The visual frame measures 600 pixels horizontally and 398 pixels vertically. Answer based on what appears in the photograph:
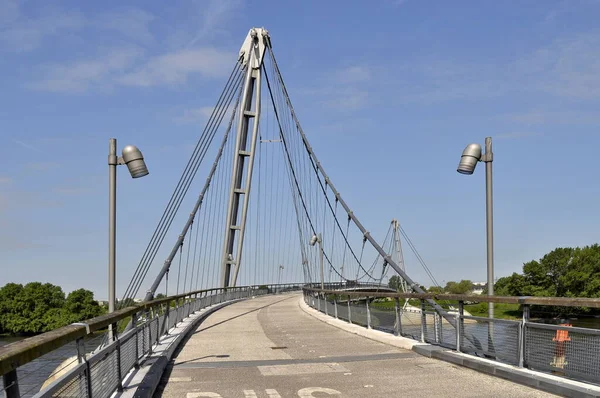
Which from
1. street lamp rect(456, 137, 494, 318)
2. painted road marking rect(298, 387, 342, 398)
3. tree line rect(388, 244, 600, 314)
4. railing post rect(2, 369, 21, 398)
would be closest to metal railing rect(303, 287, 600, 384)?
street lamp rect(456, 137, 494, 318)

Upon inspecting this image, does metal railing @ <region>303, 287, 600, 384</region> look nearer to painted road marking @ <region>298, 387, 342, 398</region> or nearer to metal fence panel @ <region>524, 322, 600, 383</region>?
metal fence panel @ <region>524, 322, 600, 383</region>

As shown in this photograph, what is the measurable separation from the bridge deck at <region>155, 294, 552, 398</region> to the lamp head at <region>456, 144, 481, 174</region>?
12.2 feet

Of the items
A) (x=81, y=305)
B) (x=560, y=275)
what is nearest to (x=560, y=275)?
(x=560, y=275)

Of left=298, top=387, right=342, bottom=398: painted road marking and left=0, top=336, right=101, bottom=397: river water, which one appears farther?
left=298, top=387, right=342, bottom=398: painted road marking

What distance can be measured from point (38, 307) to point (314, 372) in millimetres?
114413

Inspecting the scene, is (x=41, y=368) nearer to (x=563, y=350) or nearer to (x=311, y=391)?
(x=311, y=391)

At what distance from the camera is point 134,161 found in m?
13.4

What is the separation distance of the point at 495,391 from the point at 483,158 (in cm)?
678

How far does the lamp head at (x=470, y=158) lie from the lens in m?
14.5

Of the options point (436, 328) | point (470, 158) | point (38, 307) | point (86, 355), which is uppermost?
point (470, 158)

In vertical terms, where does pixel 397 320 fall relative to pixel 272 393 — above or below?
above

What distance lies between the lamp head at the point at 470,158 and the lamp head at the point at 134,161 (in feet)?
19.7

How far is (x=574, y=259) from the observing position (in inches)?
3922

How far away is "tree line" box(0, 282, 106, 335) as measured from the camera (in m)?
112
